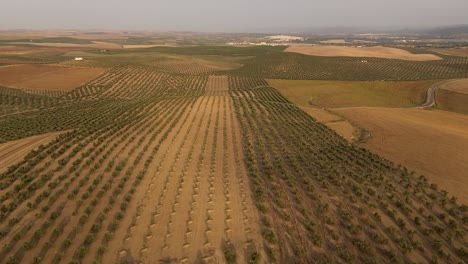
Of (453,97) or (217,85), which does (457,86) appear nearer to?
(453,97)

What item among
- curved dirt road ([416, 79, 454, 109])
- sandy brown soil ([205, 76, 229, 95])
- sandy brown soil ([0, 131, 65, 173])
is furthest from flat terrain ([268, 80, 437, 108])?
sandy brown soil ([0, 131, 65, 173])

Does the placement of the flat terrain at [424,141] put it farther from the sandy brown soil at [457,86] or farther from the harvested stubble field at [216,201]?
the sandy brown soil at [457,86]

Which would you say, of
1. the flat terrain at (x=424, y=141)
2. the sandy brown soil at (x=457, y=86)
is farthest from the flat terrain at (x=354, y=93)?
the flat terrain at (x=424, y=141)

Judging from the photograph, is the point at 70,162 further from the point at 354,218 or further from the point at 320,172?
the point at 354,218

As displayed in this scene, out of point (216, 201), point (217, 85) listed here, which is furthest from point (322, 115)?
point (217, 85)

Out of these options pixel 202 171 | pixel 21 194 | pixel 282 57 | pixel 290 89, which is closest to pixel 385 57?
pixel 282 57

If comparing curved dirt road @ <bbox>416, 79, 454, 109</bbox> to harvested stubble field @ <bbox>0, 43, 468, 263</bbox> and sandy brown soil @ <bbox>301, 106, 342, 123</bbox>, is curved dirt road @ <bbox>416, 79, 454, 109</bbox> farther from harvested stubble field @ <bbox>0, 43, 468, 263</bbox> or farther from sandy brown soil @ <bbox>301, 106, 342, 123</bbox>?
harvested stubble field @ <bbox>0, 43, 468, 263</bbox>
